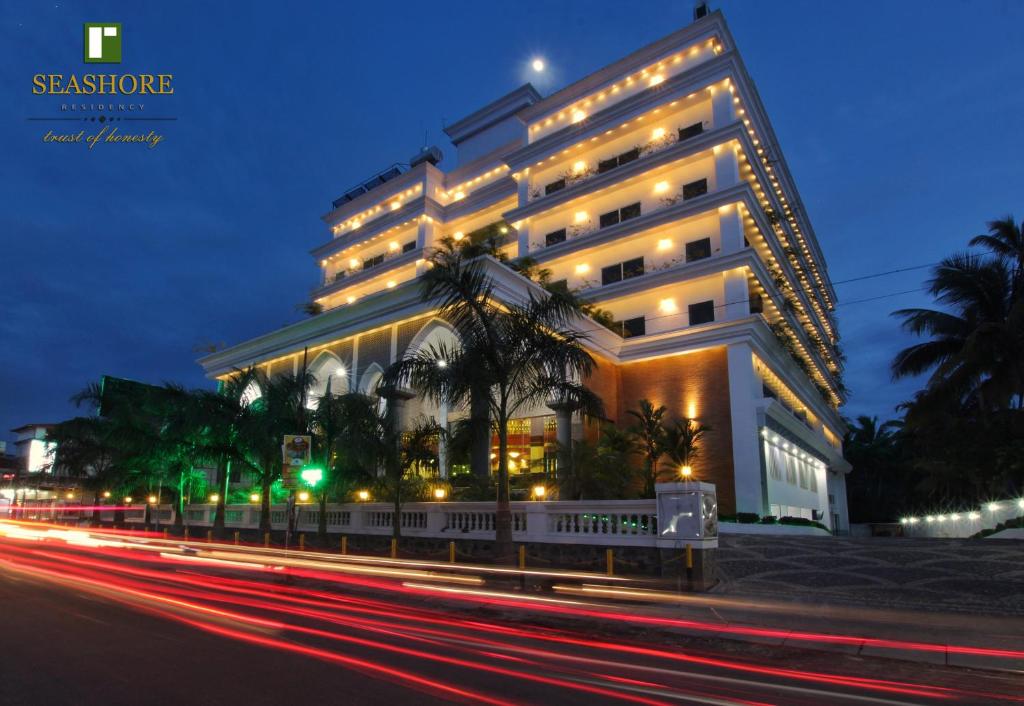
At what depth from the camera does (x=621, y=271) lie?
34750 mm

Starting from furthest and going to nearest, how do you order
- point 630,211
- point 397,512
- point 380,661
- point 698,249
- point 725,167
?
point 630,211, point 698,249, point 725,167, point 397,512, point 380,661

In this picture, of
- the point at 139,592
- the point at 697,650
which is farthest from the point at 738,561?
the point at 139,592

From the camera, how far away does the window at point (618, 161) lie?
35.4 m

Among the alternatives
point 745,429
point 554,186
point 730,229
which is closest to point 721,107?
point 730,229

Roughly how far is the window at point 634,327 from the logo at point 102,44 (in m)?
23.8

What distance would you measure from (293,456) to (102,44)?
51.5 ft

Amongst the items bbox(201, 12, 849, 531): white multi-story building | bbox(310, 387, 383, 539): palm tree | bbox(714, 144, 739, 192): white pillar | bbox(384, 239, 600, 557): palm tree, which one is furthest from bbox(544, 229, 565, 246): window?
bbox(384, 239, 600, 557): palm tree

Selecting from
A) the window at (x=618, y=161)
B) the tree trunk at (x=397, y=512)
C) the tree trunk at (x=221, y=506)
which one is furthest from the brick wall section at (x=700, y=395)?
the tree trunk at (x=221, y=506)

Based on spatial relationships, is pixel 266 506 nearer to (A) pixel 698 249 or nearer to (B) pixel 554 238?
(B) pixel 554 238

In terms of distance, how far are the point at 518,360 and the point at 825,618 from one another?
773 cm

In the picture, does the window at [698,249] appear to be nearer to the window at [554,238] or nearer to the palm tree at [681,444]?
the window at [554,238]

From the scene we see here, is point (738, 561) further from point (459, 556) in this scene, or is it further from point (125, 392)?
point (125, 392)

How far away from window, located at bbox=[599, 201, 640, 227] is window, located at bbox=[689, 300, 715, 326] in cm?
644

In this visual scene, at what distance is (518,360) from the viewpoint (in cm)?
1466
